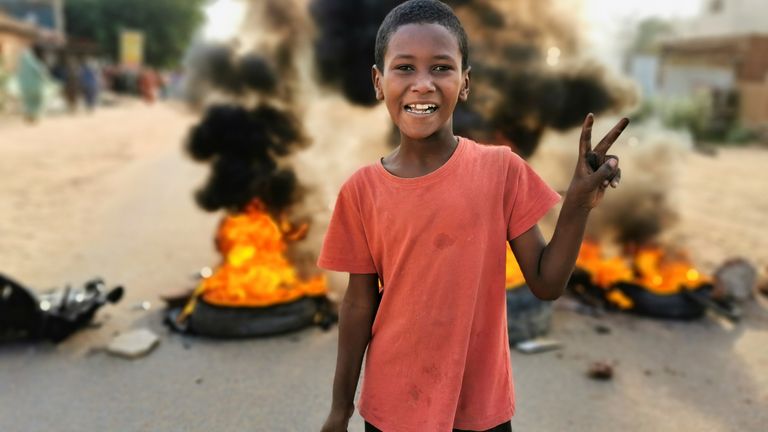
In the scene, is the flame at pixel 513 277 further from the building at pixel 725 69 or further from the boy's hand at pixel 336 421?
the building at pixel 725 69

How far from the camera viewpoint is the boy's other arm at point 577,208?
1510mm

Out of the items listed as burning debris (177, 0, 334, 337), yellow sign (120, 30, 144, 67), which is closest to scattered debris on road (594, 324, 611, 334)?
burning debris (177, 0, 334, 337)

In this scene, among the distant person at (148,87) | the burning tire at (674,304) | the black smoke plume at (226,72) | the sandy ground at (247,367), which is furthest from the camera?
the distant person at (148,87)

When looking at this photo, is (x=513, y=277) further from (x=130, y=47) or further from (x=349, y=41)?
(x=130, y=47)

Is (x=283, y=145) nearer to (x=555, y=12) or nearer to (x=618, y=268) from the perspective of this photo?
(x=618, y=268)

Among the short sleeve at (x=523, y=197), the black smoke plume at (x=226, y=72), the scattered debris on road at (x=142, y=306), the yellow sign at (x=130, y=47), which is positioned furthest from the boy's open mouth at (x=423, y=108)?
the yellow sign at (x=130, y=47)

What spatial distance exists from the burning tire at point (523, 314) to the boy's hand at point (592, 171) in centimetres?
284

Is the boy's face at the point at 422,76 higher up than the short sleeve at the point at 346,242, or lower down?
higher up

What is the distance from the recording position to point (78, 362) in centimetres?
405

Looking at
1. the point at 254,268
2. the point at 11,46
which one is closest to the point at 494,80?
the point at 254,268

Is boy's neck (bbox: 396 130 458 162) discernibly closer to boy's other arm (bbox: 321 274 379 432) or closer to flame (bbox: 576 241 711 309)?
boy's other arm (bbox: 321 274 379 432)

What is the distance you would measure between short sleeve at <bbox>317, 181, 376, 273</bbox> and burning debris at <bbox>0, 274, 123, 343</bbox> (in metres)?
3.33

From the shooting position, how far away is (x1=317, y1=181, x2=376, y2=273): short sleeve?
1.77 meters

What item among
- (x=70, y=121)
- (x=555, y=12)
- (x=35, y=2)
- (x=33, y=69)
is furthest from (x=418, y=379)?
(x=35, y=2)
